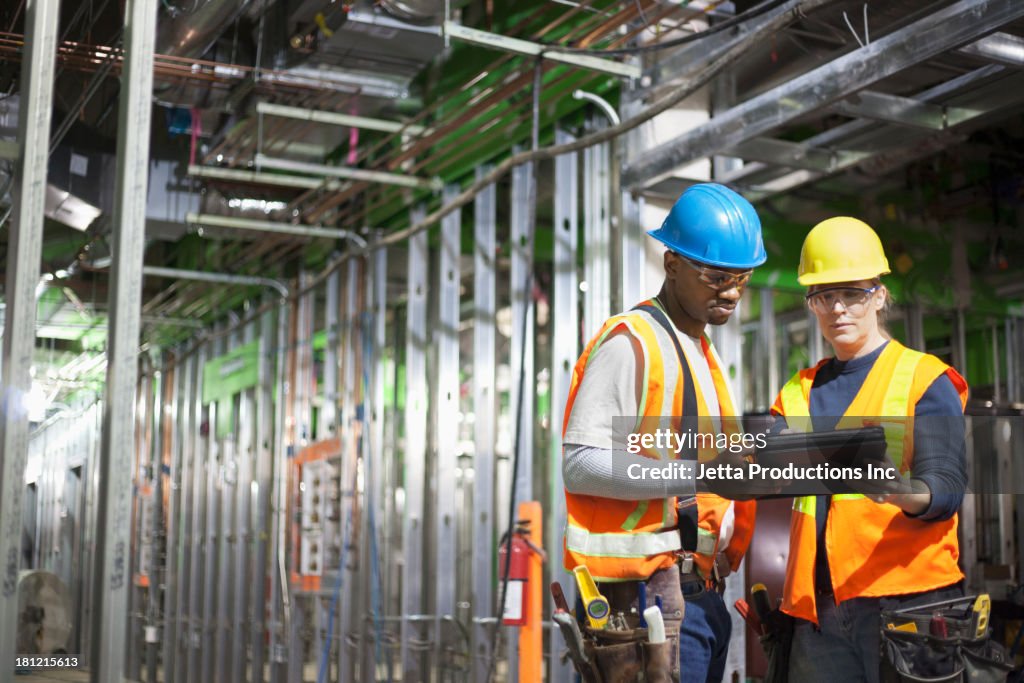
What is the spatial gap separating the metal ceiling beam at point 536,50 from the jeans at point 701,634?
2.34 m

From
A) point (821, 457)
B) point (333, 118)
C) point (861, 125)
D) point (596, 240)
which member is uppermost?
point (333, 118)

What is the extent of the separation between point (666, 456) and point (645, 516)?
0.13m

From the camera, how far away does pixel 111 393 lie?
2.14 meters

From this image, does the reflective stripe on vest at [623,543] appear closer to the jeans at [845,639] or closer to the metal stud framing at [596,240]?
the jeans at [845,639]

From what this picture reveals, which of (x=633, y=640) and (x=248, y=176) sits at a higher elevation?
(x=248, y=176)

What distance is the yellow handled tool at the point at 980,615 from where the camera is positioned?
2.55 metres

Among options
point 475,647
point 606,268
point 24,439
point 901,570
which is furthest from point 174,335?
point 901,570

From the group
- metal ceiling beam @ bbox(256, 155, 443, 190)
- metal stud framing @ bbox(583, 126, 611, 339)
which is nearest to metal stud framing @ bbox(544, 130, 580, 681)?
metal stud framing @ bbox(583, 126, 611, 339)

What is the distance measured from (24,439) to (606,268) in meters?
2.57

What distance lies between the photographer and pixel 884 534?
2615 millimetres

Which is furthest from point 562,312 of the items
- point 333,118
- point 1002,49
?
point 1002,49

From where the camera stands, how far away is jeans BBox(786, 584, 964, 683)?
261 centimetres

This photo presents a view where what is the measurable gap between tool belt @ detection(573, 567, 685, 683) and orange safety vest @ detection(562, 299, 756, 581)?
4 cm

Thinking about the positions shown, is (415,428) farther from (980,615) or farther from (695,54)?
(980,615)
